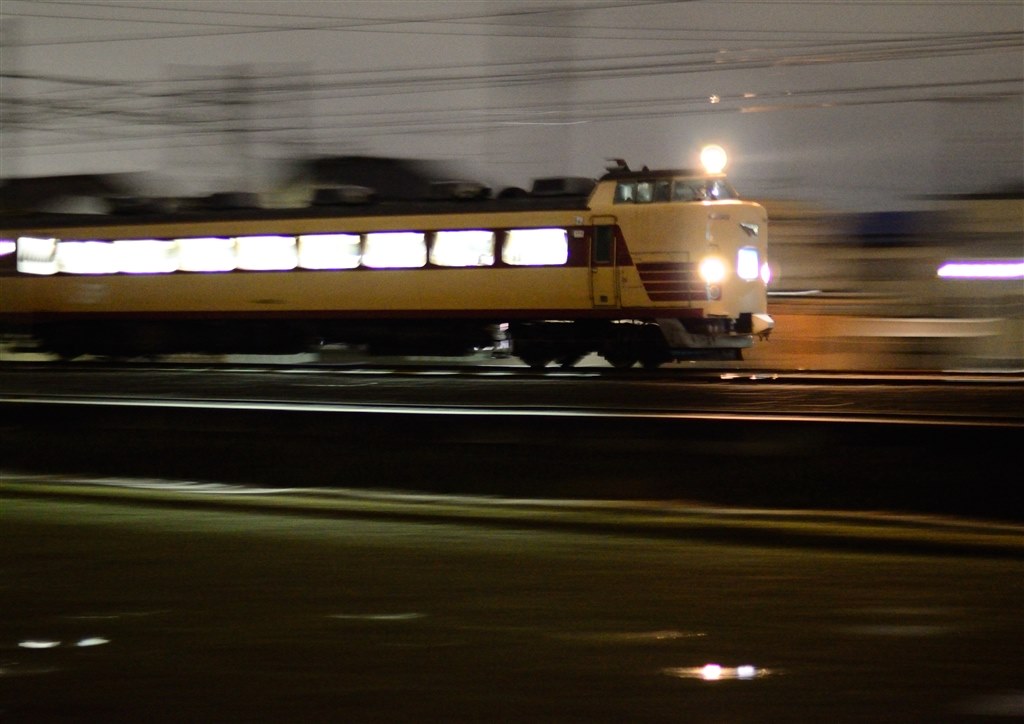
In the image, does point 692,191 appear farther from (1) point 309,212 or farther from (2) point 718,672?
(2) point 718,672

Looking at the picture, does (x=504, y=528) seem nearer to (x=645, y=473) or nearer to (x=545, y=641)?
(x=645, y=473)

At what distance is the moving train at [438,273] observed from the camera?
21.7m

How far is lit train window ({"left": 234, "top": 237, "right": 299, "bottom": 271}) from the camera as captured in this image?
24453mm

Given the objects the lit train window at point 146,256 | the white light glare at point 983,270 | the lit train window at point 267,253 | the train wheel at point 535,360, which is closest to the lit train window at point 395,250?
the lit train window at point 267,253

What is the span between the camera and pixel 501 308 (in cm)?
2261

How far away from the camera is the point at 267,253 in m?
24.7

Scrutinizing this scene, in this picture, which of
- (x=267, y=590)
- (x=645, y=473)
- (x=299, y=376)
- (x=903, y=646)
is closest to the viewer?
(x=903, y=646)

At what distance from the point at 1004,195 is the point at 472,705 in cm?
2585

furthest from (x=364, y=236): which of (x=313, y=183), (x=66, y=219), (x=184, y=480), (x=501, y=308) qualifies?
(x=184, y=480)

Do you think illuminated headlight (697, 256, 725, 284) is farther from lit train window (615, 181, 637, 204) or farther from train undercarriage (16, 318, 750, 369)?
lit train window (615, 181, 637, 204)

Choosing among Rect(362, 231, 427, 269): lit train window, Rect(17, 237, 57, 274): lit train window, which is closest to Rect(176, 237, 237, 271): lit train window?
Rect(362, 231, 427, 269): lit train window

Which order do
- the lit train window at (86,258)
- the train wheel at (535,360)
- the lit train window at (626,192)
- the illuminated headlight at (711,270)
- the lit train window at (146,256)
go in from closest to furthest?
the illuminated headlight at (711,270) < the lit train window at (626,192) < the train wheel at (535,360) < the lit train window at (146,256) < the lit train window at (86,258)

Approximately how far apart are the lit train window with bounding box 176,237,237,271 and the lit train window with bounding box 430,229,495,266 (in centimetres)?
474

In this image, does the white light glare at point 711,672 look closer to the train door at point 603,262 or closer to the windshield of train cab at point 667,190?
the train door at point 603,262
